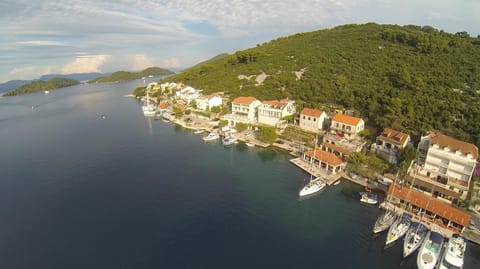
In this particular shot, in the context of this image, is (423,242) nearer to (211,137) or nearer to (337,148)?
(337,148)

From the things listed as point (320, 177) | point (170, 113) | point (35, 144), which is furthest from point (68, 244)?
point (170, 113)

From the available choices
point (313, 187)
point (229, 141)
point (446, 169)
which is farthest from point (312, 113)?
point (446, 169)

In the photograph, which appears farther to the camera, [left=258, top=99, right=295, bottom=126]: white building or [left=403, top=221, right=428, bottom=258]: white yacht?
[left=258, top=99, right=295, bottom=126]: white building

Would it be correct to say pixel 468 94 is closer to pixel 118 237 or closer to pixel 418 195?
pixel 418 195

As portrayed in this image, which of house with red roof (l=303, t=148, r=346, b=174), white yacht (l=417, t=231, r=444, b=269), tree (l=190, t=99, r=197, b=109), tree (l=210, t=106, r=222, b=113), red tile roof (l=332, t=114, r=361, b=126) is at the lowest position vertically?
white yacht (l=417, t=231, r=444, b=269)

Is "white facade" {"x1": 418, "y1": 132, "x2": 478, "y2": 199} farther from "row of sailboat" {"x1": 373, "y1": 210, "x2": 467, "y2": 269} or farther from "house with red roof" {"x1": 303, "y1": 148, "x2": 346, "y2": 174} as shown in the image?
"house with red roof" {"x1": 303, "y1": 148, "x2": 346, "y2": 174}

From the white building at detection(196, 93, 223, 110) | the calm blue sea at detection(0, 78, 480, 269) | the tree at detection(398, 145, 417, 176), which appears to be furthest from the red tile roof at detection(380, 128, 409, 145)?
the white building at detection(196, 93, 223, 110)
